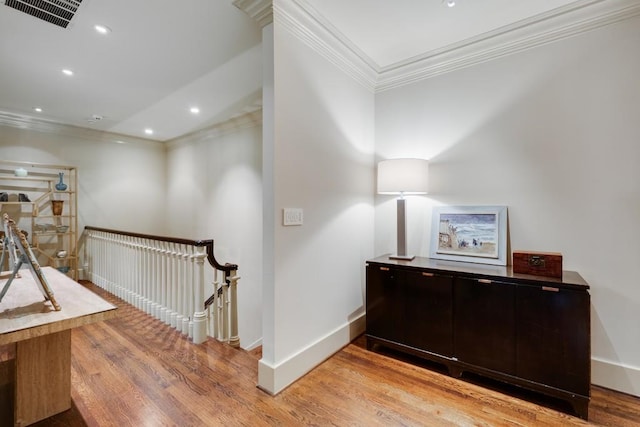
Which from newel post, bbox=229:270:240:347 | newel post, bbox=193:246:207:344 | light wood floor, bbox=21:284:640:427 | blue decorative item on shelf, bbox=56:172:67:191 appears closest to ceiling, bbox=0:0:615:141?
blue decorative item on shelf, bbox=56:172:67:191

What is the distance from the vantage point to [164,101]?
12.2 ft

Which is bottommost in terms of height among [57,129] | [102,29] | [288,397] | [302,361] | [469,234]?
[288,397]

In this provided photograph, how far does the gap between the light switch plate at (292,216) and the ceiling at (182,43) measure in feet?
4.61

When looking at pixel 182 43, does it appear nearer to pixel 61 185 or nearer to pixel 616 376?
pixel 61 185

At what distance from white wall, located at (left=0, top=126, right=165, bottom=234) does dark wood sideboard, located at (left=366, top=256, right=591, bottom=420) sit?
4883 mm

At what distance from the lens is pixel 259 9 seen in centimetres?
192

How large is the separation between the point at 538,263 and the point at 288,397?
74.3 inches

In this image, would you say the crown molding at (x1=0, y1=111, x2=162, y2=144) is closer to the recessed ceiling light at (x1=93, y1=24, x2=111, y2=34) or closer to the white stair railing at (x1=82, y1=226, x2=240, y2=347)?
the white stair railing at (x1=82, y1=226, x2=240, y2=347)

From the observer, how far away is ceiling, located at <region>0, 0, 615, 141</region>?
206 centimetres

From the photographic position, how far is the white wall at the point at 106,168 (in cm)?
434

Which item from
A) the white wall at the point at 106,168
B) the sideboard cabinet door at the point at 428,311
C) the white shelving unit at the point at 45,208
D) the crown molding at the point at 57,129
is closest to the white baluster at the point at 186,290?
the sideboard cabinet door at the point at 428,311

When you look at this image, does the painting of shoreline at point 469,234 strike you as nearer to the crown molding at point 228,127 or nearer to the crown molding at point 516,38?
the crown molding at point 516,38

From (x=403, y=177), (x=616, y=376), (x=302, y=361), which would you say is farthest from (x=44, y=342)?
(x=616, y=376)

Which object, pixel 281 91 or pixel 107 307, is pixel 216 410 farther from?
pixel 281 91
